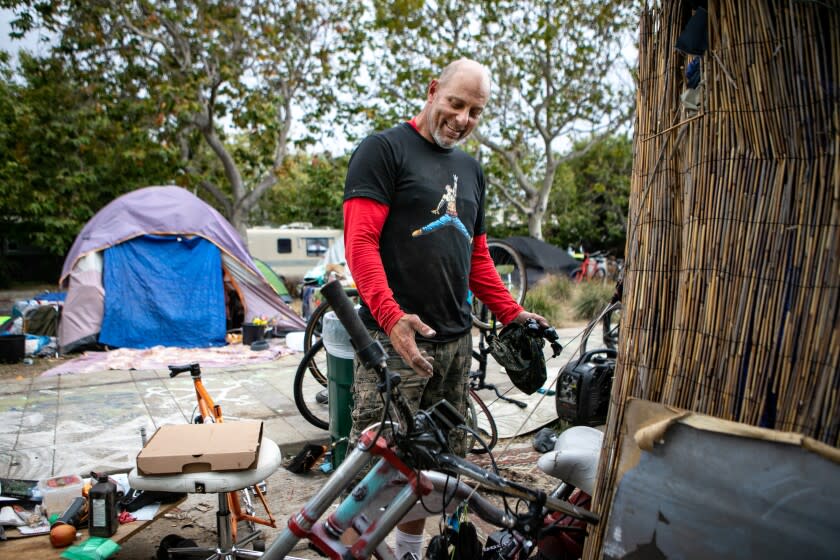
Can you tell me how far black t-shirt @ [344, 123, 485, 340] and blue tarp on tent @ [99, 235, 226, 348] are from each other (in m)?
6.84

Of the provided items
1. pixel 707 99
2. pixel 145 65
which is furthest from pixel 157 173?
pixel 707 99

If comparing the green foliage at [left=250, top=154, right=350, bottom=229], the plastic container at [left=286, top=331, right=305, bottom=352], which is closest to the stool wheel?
the plastic container at [left=286, top=331, right=305, bottom=352]

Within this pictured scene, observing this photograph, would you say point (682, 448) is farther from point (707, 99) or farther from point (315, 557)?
point (315, 557)

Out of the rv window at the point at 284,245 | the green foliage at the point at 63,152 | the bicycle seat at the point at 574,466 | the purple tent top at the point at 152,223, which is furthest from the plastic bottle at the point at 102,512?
the rv window at the point at 284,245

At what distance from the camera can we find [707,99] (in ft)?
4.81

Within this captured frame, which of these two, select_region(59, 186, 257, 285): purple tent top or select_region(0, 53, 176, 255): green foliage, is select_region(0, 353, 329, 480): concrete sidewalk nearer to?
select_region(59, 186, 257, 285): purple tent top

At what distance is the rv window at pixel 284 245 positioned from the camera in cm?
1728

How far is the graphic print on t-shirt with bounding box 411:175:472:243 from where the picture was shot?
7.10ft

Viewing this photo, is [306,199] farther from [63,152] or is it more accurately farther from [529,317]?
[529,317]

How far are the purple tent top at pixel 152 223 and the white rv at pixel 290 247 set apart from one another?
7703 millimetres

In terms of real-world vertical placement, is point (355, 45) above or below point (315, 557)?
above

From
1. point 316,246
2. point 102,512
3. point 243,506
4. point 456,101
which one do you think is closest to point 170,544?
point 102,512

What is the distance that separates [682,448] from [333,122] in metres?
14.2

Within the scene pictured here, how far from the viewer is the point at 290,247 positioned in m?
17.4
